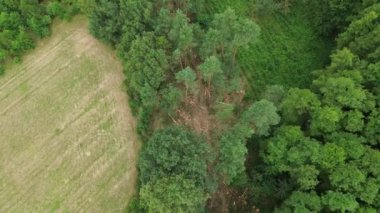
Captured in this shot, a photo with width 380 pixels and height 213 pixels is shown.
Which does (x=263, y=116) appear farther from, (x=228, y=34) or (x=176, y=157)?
(x=228, y=34)

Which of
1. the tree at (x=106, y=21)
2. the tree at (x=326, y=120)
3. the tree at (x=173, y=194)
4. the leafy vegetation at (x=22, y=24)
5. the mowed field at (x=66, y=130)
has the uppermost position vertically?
the tree at (x=326, y=120)

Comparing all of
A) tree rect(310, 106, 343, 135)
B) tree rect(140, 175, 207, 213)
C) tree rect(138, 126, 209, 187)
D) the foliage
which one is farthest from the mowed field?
tree rect(310, 106, 343, 135)

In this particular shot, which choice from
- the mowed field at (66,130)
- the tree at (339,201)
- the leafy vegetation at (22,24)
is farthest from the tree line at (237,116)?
the leafy vegetation at (22,24)

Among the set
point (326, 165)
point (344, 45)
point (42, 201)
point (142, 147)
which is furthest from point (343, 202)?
point (42, 201)

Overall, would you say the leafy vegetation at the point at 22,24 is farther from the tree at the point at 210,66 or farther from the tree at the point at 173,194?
the tree at the point at 173,194

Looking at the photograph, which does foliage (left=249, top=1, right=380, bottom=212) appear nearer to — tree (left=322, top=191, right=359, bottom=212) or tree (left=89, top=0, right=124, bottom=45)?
tree (left=322, top=191, right=359, bottom=212)

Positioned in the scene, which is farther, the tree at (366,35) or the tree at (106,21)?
the tree at (106,21)

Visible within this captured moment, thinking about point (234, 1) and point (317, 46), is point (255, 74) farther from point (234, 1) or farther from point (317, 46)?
point (234, 1)
